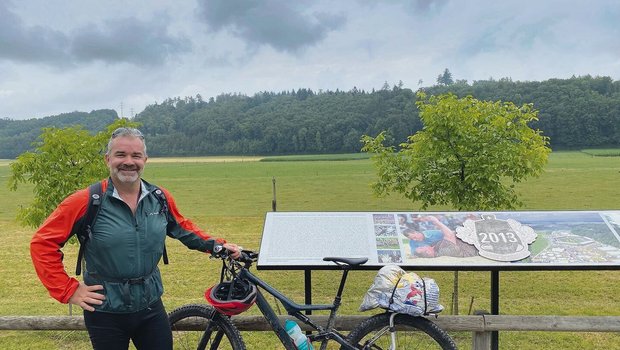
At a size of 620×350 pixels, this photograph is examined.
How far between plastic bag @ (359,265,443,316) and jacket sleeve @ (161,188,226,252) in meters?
1.07

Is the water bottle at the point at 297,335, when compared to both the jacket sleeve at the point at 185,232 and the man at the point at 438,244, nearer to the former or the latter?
the jacket sleeve at the point at 185,232

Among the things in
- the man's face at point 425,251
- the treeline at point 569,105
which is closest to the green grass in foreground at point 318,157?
the treeline at point 569,105

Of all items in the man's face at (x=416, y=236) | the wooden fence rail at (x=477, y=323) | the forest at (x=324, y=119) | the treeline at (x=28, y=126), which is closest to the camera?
the wooden fence rail at (x=477, y=323)

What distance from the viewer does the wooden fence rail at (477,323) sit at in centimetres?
313

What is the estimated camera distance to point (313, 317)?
3.18m

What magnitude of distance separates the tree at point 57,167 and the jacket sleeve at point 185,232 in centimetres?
403

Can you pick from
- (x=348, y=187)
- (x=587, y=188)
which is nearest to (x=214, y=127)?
(x=348, y=187)

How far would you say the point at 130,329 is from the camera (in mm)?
2502

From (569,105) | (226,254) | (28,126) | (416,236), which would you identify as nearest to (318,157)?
(569,105)

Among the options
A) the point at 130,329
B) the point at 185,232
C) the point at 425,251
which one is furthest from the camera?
the point at 425,251

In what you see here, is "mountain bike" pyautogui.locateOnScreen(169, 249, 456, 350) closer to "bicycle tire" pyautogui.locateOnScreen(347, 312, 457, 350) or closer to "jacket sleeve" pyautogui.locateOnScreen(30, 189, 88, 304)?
"bicycle tire" pyautogui.locateOnScreen(347, 312, 457, 350)

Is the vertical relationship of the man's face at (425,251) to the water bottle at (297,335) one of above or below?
above

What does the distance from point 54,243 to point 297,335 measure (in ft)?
4.99

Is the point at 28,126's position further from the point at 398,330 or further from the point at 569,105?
the point at 398,330
